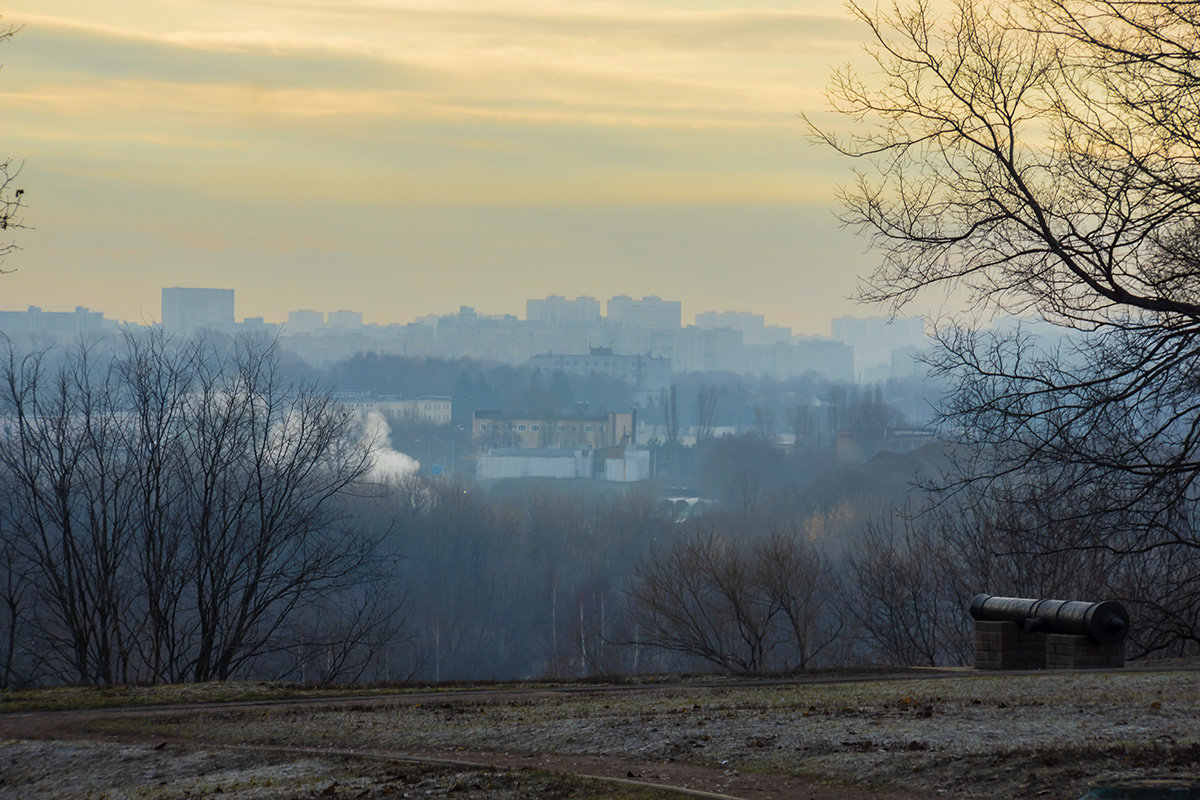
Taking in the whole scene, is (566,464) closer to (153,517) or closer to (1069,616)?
(153,517)

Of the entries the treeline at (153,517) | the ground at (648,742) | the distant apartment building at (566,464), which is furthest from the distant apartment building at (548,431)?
the ground at (648,742)

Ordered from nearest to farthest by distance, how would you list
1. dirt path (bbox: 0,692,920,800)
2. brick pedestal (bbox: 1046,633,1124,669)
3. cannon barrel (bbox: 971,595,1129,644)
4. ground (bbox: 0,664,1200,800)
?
dirt path (bbox: 0,692,920,800) < ground (bbox: 0,664,1200,800) < cannon barrel (bbox: 971,595,1129,644) < brick pedestal (bbox: 1046,633,1124,669)

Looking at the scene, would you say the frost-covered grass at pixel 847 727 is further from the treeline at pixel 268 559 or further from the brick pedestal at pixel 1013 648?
the treeline at pixel 268 559

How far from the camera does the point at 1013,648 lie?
19.5 m

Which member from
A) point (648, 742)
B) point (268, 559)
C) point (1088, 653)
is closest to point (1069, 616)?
point (1088, 653)

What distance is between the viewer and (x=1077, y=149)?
43.6ft

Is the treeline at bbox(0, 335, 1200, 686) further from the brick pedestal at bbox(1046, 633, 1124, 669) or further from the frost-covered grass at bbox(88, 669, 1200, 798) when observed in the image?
the frost-covered grass at bbox(88, 669, 1200, 798)

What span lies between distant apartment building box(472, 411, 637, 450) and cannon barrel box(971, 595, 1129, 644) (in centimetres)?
16719

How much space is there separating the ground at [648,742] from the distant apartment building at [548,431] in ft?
562

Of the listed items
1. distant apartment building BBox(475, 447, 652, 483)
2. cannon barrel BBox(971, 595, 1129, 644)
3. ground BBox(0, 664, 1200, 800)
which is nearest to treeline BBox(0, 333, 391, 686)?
ground BBox(0, 664, 1200, 800)

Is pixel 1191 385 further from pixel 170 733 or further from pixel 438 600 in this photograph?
pixel 438 600

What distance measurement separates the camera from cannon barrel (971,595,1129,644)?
18.5 m

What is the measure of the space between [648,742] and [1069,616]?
32.8 feet

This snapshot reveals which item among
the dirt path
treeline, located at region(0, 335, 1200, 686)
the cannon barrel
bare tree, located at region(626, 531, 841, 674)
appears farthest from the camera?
bare tree, located at region(626, 531, 841, 674)
